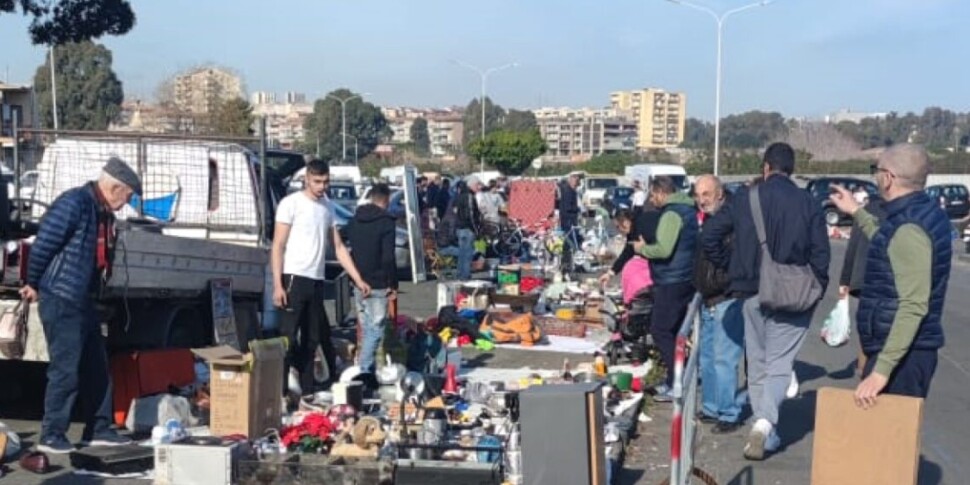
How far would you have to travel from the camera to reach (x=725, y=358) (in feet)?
29.7

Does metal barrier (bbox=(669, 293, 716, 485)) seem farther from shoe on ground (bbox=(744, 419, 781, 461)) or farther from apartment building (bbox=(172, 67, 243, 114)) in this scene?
apartment building (bbox=(172, 67, 243, 114))

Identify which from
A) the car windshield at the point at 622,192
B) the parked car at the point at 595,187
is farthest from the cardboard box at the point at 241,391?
the parked car at the point at 595,187

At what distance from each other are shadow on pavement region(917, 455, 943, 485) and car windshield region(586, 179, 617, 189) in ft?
169

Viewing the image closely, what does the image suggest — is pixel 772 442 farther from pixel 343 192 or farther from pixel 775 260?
pixel 343 192

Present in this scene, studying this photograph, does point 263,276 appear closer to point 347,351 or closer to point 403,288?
point 347,351

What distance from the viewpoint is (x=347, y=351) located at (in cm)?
1173

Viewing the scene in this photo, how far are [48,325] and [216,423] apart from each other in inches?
50.0

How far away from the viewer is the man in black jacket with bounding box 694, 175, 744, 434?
910 centimetres

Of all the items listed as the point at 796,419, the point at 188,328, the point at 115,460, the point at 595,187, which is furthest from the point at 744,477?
the point at 595,187

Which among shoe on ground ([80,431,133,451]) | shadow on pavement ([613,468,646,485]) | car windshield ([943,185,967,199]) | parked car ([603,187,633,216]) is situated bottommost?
shadow on pavement ([613,468,646,485])

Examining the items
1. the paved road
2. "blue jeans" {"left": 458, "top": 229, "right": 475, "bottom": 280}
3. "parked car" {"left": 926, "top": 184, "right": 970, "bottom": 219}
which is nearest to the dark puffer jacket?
the paved road

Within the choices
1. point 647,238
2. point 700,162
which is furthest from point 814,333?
point 700,162

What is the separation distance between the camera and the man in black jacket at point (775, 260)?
808 cm

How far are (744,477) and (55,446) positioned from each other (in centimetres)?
441
